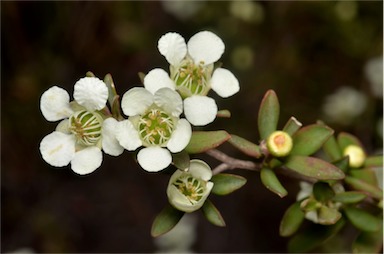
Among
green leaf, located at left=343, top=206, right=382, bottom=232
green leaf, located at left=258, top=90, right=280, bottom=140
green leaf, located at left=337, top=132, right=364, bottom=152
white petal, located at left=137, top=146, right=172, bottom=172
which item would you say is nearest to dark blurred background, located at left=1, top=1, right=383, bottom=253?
green leaf, located at left=337, top=132, right=364, bottom=152

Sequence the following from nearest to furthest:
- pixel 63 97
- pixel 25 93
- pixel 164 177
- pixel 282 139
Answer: pixel 63 97 → pixel 282 139 → pixel 25 93 → pixel 164 177

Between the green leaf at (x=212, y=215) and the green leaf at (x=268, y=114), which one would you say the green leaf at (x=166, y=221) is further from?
the green leaf at (x=268, y=114)

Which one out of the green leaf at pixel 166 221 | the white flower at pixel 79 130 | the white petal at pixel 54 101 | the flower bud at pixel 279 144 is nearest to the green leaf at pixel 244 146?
the flower bud at pixel 279 144

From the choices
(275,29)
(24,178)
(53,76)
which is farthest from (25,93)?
(275,29)

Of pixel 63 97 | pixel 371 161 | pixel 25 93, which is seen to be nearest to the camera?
pixel 63 97

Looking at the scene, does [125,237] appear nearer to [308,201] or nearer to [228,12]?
[228,12]

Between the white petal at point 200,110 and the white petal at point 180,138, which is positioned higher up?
the white petal at point 200,110
